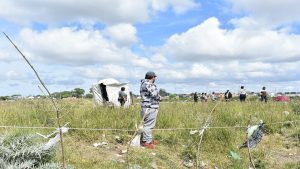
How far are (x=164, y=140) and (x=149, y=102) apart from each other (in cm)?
104

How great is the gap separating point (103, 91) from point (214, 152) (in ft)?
53.6

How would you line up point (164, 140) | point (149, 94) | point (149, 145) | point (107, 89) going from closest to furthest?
point (149, 145), point (149, 94), point (164, 140), point (107, 89)

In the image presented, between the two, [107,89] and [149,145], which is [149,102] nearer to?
[149,145]

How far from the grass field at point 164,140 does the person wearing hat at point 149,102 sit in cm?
31

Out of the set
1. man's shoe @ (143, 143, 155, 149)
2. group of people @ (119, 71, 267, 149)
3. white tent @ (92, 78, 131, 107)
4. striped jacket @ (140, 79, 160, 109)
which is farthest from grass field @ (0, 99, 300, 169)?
white tent @ (92, 78, 131, 107)

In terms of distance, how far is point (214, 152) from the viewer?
9.91m

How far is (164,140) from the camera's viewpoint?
10.4m

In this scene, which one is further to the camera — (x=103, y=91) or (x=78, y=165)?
(x=103, y=91)

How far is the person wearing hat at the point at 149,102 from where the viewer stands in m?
9.80

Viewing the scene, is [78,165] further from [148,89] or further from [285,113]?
[285,113]

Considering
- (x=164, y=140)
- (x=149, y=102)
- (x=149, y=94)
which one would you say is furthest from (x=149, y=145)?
(x=149, y=94)

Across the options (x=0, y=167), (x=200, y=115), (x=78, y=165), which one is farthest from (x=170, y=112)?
(x=0, y=167)

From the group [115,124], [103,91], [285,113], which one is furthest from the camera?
[103,91]

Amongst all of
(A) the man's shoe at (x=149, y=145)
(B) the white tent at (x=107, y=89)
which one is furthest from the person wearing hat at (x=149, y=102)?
(B) the white tent at (x=107, y=89)
